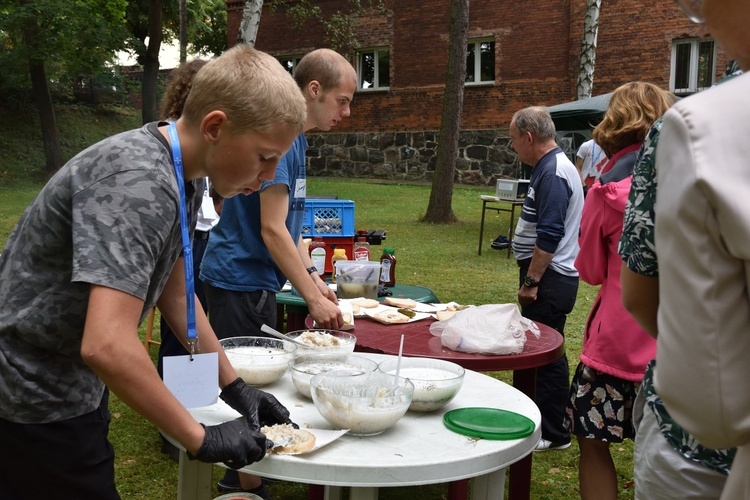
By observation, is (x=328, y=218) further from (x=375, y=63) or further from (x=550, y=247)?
(x=375, y=63)

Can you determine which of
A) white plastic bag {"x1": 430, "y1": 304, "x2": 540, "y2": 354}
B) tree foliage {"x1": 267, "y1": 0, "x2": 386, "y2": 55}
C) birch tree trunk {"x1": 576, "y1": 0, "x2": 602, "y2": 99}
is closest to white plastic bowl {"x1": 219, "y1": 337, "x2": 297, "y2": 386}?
white plastic bag {"x1": 430, "y1": 304, "x2": 540, "y2": 354}

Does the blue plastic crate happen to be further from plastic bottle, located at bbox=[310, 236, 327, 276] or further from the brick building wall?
the brick building wall

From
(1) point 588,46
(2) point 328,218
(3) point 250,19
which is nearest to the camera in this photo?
(2) point 328,218

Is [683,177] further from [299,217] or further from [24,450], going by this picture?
[299,217]

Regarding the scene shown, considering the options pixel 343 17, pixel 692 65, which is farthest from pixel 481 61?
pixel 692 65

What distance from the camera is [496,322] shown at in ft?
9.00

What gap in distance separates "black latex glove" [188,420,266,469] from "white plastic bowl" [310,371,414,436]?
229mm

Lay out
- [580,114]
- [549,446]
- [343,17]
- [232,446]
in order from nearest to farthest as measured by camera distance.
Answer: [232,446]
[549,446]
[580,114]
[343,17]

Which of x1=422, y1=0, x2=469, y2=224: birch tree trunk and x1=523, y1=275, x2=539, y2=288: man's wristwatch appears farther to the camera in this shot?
x1=422, y1=0, x2=469, y2=224: birch tree trunk

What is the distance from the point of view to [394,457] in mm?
1621

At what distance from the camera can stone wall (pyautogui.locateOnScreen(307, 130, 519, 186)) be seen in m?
17.5

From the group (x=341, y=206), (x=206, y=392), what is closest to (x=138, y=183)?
(x=206, y=392)

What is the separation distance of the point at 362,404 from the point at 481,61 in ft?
56.2

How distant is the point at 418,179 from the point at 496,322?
16080 millimetres
